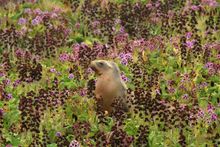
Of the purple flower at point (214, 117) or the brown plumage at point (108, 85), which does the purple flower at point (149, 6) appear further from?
the purple flower at point (214, 117)

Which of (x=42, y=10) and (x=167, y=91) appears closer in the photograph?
(x=167, y=91)

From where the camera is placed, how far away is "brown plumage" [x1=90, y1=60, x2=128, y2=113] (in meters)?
8.53

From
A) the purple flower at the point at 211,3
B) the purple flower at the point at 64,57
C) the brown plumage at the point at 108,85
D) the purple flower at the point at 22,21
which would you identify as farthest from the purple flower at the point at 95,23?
the brown plumage at the point at 108,85

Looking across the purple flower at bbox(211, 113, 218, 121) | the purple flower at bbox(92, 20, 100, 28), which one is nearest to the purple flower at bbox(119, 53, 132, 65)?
the purple flower at bbox(92, 20, 100, 28)

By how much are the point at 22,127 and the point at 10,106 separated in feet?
3.07

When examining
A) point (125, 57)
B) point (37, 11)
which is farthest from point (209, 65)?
point (37, 11)

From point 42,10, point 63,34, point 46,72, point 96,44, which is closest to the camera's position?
point 46,72

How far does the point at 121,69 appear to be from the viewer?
1046cm

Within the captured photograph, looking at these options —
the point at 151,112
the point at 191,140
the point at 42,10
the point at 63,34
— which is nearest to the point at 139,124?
the point at 151,112

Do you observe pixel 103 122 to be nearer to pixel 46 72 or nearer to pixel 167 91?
pixel 167 91

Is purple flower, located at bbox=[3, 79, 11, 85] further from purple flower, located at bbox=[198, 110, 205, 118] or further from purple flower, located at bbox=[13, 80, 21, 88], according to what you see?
purple flower, located at bbox=[198, 110, 205, 118]

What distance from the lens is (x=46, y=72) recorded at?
34.3 ft

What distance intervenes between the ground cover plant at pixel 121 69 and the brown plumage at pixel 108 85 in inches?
6.8

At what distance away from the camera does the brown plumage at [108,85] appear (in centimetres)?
853
